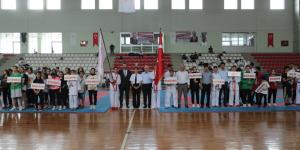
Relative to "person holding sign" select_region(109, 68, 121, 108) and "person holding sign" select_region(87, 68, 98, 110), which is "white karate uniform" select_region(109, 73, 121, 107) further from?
"person holding sign" select_region(87, 68, 98, 110)

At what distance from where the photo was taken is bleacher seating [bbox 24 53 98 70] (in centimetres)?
2902

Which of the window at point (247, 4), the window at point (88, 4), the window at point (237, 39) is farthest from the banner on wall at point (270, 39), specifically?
the window at point (88, 4)

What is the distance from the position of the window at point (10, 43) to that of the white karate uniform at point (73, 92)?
20.2 metres

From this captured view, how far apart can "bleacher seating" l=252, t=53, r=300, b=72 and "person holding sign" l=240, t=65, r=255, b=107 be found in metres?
16.1

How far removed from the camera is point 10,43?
105 ft

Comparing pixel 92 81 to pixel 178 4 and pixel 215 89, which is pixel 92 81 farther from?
pixel 178 4

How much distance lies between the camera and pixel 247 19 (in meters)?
31.2

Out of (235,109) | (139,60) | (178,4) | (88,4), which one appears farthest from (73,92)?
(178,4)

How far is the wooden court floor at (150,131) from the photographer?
23.8 ft

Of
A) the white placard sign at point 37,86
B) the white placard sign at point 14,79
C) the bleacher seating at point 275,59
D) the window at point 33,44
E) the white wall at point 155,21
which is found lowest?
the white placard sign at point 37,86

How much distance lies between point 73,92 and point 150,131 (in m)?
4.87

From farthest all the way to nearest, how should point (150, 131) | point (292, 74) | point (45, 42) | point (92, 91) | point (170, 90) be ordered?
point (45, 42) < point (292, 74) < point (170, 90) < point (92, 91) < point (150, 131)

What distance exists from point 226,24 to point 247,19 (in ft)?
5.53

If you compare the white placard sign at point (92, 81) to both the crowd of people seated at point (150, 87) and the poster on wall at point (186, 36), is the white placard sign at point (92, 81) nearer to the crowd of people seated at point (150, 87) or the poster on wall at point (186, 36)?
the crowd of people seated at point (150, 87)
